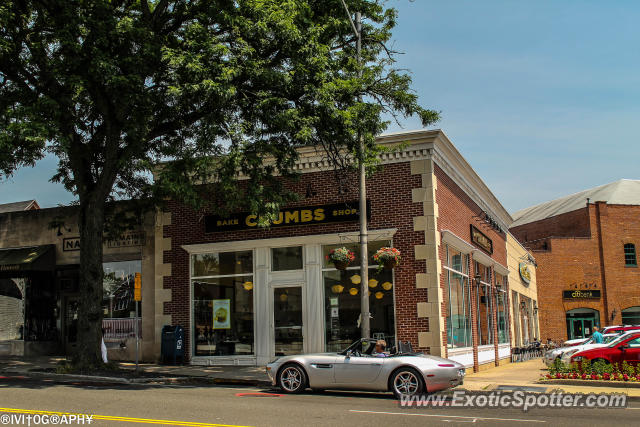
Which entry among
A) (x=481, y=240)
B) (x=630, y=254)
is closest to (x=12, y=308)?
(x=481, y=240)

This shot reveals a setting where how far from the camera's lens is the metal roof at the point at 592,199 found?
6006 cm

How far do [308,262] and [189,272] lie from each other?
14.1ft

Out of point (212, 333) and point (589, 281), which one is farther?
point (589, 281)

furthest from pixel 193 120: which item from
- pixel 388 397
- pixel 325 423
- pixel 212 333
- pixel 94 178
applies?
pixel 325 423

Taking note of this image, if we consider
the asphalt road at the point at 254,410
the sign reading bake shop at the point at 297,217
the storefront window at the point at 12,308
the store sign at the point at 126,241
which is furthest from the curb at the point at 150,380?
the storefront window at the point at 12,308

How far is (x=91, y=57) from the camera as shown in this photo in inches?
615

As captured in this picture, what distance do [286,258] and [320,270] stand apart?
1.28 m

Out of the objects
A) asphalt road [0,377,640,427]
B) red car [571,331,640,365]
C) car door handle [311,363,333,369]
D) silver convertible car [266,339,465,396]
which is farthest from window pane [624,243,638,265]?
car door handle [311,363,333,369]

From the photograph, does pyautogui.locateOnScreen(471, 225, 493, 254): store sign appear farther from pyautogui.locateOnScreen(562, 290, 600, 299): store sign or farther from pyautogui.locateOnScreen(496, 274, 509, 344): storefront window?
pyautogui.locateOnScreen(562, 290, 600, 299): store sign

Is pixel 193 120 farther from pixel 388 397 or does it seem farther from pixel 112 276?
pixel 388 397

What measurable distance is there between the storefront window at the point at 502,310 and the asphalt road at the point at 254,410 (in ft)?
56.3

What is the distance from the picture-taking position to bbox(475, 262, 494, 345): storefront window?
24750mm

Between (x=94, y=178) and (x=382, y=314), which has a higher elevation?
(x=94, y=178)

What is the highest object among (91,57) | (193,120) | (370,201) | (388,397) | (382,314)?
(91,57)
